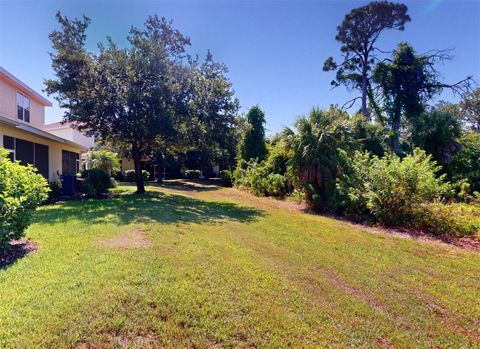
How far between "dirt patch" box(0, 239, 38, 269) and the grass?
8.3 inches

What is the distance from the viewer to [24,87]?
Answer: 1398 cm

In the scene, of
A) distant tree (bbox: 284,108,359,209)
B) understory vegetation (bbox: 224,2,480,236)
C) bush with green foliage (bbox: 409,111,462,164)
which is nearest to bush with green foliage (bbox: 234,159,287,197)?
understory vegetation (bbox: 224,2,480,236)

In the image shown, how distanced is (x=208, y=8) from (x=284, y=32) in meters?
3.59

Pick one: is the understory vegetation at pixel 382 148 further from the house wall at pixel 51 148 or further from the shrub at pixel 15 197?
the house wall at pixel 51 148

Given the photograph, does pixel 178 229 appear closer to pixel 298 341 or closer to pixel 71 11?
pixel 298 341

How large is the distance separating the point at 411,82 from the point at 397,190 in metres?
18.8

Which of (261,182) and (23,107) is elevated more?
(23,107)

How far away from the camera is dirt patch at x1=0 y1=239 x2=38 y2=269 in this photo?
4.82 meters

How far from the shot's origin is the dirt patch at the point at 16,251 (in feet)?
15.8

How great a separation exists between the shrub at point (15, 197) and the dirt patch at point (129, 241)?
1502 mm

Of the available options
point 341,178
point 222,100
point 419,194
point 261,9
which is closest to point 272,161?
point 222,100

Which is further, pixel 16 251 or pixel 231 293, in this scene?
pixel 16 251

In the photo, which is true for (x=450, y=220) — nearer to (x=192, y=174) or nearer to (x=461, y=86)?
(x=461, y=86)

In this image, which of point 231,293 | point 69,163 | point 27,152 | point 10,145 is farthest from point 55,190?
point 231,293
